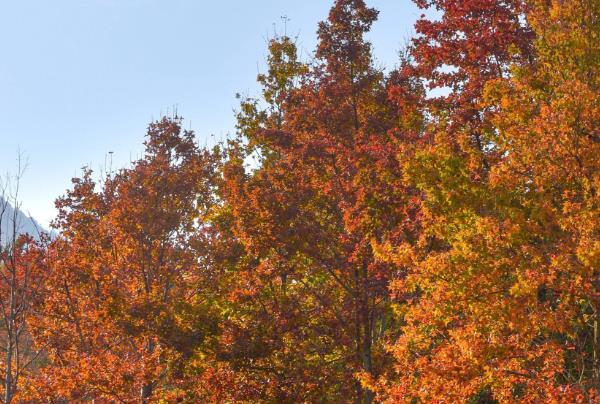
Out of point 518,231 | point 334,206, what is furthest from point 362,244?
point 518,231

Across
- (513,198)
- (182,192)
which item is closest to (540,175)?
(513,198)

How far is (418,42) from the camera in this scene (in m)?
15.2

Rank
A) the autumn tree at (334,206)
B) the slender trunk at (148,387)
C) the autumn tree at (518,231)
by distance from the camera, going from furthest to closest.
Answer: the slender trunk at (148,387) < the autumn tree at (334,206) < the autumn tree at (518,231)

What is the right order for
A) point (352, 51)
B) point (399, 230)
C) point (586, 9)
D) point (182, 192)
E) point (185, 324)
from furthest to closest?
point (182, 192), point (352, 51), point (185, 324), point (399, 230), point (586, 9)

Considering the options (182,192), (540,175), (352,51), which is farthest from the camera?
(182,192)

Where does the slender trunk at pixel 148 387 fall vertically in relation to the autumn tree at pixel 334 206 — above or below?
below

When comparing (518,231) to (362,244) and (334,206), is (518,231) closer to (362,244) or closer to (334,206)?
(362,244)

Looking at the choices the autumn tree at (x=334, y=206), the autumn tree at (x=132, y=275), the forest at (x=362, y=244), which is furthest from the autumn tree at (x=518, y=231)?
the autumn tree at (x=132, y=275)

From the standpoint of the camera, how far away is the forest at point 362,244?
9.80 meters

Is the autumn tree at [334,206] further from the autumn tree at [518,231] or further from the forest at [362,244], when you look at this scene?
the autumn tree at [518,231]

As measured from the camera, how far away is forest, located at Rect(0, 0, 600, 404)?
980cm

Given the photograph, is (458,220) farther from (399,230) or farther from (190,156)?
(190,156)

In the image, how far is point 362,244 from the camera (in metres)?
14.1

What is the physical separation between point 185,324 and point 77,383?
3.28 m
